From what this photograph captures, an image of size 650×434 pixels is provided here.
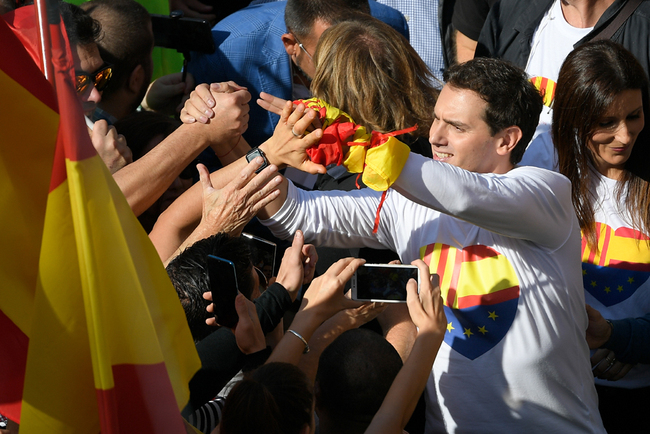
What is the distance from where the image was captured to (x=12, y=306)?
138 cm

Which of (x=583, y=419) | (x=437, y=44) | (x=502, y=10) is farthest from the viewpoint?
(x=437, y=44)

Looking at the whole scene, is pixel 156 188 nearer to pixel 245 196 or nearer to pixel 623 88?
pixel 245 196

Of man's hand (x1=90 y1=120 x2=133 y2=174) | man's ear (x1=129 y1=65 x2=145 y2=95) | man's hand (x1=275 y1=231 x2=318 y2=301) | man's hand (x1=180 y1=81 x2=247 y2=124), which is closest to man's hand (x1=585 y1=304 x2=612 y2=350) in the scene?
man's hand (x1=275 y1=231 x2=318 y2=301)

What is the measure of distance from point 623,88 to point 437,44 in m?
1.72

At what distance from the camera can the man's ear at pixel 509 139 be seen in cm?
206

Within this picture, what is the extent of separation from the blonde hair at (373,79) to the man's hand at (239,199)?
0.51 meters

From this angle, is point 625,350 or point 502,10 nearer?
point 625,350

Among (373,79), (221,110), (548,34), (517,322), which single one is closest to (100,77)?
(221,110)

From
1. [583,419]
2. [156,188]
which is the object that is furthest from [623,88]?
[156,188]

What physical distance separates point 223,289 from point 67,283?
24.4 inches

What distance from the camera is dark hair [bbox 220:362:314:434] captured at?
57.2 inches

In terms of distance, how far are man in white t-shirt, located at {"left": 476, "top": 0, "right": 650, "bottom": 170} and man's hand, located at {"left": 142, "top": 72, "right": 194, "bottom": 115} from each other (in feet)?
5.32

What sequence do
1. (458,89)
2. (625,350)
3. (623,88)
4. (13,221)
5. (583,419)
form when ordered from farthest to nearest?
(623,88)
(625,350)
(458,89)
(583,419)
(13,221)

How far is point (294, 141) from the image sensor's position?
6.49ft
